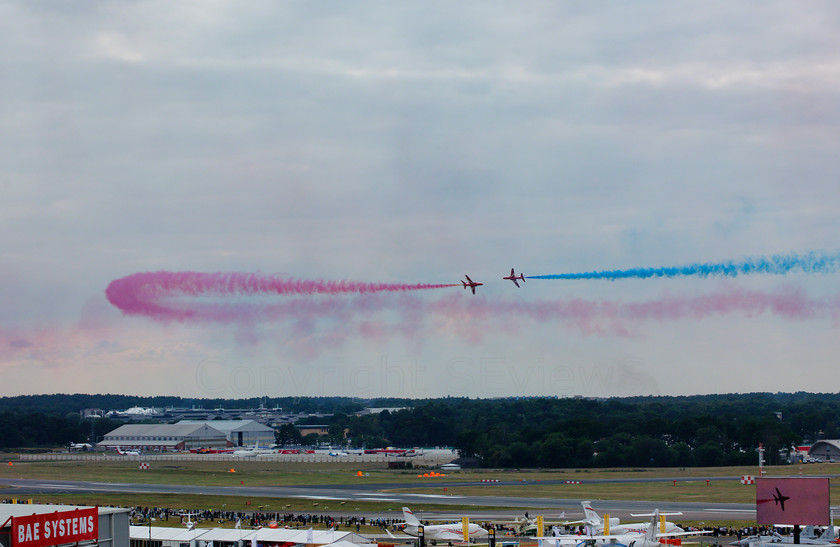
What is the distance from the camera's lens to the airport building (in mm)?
38344

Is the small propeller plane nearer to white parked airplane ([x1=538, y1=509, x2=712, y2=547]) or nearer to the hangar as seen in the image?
white parked airplane ([x1=538, y1=509, x2=712, y2=547])

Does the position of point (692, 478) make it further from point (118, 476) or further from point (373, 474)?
point (118, 476)

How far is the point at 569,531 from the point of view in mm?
80938

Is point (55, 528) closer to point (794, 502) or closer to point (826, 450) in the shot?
point (794, 502)

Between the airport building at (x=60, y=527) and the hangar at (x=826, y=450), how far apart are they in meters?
157

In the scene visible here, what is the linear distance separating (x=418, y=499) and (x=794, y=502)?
63.8 m

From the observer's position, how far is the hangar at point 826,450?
17550 centimetres

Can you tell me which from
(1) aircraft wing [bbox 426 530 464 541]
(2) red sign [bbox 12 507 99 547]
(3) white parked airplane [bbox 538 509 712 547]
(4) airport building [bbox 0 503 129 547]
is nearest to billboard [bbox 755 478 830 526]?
(3) white parked airplane [bbox 538 509 712 547]

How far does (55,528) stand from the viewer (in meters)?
39.3

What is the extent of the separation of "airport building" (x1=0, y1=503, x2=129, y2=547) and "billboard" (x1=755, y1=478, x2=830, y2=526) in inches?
1318

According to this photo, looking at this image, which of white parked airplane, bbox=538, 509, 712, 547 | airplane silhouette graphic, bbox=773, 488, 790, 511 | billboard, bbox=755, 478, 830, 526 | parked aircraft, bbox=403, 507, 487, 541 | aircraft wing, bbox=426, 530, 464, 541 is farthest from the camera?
parked aircraft, bbox=403, 507, 487, 541

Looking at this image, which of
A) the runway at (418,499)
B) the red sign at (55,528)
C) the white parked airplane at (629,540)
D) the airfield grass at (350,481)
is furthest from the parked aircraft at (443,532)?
the red sign at (55,528)

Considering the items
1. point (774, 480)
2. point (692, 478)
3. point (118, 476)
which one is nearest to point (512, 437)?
point (692, 478)

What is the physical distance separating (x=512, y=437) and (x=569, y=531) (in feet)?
342
